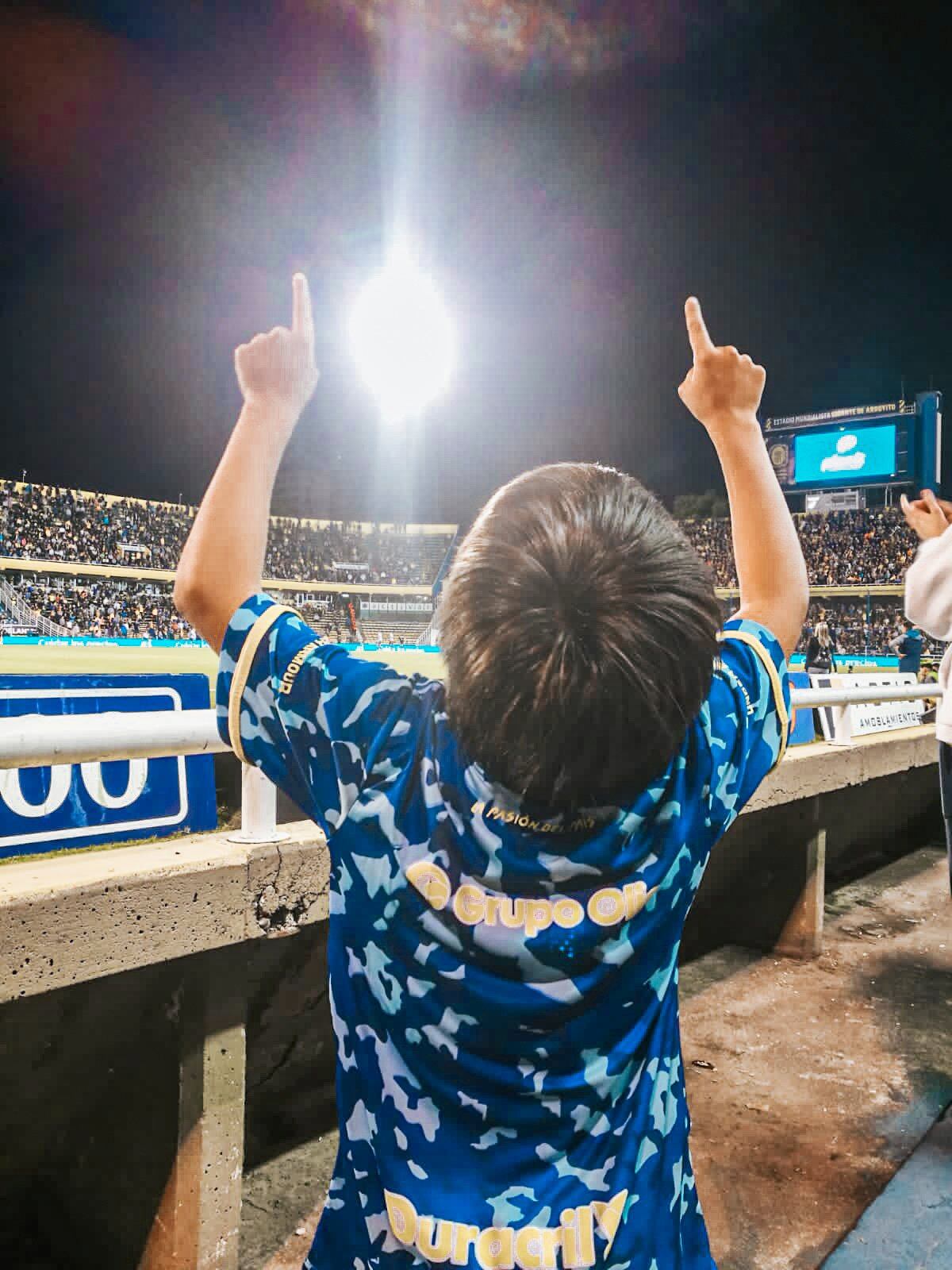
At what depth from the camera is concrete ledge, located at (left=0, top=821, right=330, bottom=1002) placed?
2000mm

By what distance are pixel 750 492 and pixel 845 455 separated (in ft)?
119

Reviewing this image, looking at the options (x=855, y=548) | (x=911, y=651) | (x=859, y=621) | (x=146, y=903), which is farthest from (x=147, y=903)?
(x=855, y=548)

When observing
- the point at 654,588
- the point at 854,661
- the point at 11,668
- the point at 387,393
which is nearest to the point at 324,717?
the point at 654,588

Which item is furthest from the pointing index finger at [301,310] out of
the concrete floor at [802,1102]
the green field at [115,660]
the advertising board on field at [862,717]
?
the green field at [115,660]

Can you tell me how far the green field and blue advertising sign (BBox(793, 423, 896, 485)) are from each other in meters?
16.8

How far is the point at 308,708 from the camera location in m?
1.07

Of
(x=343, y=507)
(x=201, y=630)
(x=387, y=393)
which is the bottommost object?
(x=201, y=630)

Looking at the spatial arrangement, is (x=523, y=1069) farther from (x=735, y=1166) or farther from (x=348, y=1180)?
(x=735, y=1166)

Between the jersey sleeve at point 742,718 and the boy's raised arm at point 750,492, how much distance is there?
6 centimetres

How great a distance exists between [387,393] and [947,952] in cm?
6577

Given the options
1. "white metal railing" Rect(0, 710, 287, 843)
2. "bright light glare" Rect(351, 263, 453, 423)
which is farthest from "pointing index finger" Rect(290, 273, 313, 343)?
"bright light glare" Rect(351, 263, 453, 423)

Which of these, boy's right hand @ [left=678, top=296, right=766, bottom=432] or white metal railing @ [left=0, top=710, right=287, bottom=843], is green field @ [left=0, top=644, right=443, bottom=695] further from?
boy's right hand @ [left=678, top=296, right=766, bottom=432]

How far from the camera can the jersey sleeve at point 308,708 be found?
1.06 metres

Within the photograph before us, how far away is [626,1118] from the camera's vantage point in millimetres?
1061
